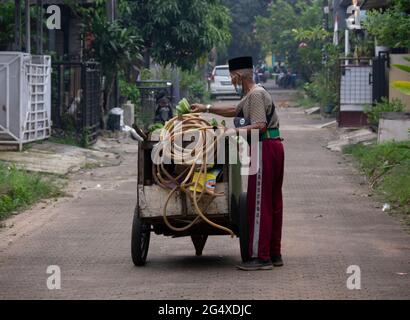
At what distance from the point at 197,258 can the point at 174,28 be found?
20834mm

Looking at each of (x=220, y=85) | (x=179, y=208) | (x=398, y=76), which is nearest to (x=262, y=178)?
(x=179, y=208)

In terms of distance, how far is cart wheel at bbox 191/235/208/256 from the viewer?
9.91m

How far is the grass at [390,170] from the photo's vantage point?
44.9 feet

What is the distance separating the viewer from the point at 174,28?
30.3 meters

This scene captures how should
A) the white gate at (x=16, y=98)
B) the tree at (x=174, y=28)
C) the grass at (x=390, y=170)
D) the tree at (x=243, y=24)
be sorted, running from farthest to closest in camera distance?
the tree at (x=243, y=24) < the tree at (x=174, y=28) < the white gate at (x=16, y=98) < the grass at (x=390, y=170)

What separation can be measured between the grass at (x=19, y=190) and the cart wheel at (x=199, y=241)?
3.72 m

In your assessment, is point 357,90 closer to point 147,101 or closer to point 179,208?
point 147,101

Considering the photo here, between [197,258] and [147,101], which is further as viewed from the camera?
[147,101]

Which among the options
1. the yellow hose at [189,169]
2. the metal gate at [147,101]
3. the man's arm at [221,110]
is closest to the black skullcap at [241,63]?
the man's arm at [221,110]

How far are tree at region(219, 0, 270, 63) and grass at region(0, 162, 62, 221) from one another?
49.7 m

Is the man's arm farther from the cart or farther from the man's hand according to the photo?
the cart

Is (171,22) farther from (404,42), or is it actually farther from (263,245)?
(263,245)

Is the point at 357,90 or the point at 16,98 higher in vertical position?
the point at 357,90

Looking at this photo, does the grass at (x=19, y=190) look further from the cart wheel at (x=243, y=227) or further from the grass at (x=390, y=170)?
the grass at (x=390, y=170)
